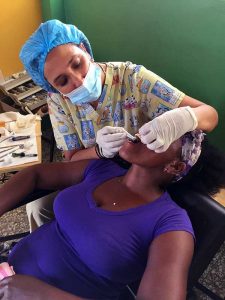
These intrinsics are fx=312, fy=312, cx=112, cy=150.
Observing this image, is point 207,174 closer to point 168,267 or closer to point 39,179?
point 168,267

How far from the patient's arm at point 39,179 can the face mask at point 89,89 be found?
274 mm

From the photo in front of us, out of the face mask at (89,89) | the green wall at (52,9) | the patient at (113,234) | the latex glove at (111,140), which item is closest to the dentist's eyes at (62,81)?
the face mask at (89,89)

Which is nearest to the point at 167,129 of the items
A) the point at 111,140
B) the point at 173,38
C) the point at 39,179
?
the point at 111,140

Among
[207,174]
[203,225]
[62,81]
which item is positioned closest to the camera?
[203,225]

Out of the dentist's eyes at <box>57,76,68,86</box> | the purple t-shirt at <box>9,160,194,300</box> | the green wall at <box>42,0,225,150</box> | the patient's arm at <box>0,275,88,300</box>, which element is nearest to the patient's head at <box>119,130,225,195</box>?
the purple t-shirt at <box>9,160,194,300</box>

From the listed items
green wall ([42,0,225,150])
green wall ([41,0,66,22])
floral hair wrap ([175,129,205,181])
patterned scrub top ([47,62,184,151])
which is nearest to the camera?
floral hair wrap ([175,129,205,181])

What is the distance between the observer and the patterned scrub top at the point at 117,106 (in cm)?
138

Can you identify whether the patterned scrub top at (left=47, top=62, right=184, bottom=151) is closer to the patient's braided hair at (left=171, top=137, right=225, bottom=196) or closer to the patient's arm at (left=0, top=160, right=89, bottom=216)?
the patient's arm at (left=0, top=160, right=89, bottom=216)

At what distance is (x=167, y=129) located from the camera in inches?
42.9

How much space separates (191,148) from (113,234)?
40 cm

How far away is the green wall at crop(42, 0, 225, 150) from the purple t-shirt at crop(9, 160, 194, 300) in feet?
3.22

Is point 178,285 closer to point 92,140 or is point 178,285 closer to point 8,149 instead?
point 92,140

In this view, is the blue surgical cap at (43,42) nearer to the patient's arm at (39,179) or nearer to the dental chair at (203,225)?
the patient's arm at (39,179)

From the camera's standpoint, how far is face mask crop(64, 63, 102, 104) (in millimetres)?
1305
